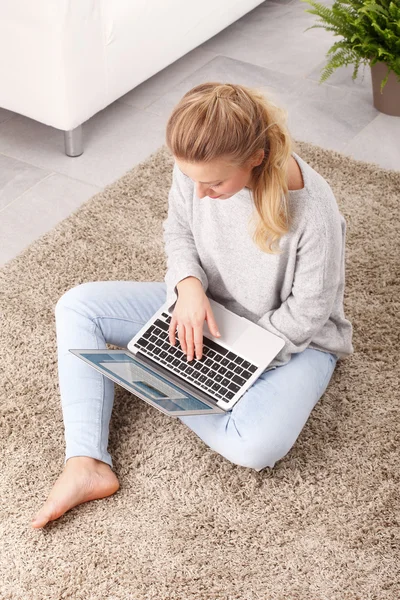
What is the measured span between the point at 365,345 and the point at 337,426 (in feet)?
0.84

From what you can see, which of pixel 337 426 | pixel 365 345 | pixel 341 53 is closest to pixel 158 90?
pixel 341 53

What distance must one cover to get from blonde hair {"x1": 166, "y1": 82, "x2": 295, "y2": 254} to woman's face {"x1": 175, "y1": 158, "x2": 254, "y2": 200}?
0.01 m

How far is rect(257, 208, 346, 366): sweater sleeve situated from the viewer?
49.5 inches

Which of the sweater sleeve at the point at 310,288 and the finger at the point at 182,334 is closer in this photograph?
the sweater sleeve at the point at 310,288

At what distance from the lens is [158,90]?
8.84 ft

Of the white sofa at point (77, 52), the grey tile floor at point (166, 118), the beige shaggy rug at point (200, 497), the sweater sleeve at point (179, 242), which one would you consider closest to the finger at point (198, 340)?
the sweater sleeve at point (179, 242)

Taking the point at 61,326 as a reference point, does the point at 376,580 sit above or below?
below

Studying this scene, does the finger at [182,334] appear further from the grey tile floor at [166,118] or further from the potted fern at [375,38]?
the potted fern at [375,38]

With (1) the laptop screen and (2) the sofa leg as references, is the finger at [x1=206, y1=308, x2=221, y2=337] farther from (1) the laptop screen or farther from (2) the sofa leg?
(2) the sofa leg

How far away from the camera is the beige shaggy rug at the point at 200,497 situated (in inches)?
51.2

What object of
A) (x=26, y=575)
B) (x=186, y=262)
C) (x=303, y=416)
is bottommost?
(x=26, y=575)

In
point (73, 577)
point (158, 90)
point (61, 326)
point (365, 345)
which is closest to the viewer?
point (73, 577)

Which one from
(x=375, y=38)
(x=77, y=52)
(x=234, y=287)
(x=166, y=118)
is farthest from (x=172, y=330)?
(x=375, y=38)

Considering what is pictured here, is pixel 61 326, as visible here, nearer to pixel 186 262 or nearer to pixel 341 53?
pixel 186 262
